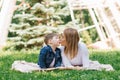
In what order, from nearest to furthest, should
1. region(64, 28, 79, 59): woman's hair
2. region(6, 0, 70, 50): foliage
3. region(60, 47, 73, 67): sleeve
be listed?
region(64, 28, 79, 59): woman's hair
region(60, 47, 73, 67): sleeve
region(6, 0, 70, 50): foliage

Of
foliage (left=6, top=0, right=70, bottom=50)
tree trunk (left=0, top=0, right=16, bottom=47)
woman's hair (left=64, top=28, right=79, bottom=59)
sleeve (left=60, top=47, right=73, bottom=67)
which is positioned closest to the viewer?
woman's hair (left=64, top=28, right=79, bottom=59)

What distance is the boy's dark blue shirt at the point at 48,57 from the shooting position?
6138 mm

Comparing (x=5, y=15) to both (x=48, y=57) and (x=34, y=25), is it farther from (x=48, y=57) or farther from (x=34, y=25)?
(x=48, y=57)

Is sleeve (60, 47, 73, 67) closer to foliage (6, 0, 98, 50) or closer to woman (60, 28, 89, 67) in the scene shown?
woman (60, 28, 89, 67)

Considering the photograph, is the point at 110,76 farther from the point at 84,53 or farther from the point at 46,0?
the point at 46,0

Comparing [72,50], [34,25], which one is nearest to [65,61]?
[72,50]

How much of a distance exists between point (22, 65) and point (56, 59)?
1.72 ft

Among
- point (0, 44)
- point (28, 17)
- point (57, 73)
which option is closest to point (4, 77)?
point (57, 73)

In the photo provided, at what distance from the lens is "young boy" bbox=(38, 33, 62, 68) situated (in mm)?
6133

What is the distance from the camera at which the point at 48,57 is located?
6207 mm

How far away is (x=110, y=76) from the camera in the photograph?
5.31m

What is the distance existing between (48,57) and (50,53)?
0.21ft

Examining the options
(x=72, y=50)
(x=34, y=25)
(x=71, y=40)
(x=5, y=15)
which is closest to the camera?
(x=71, y=40)

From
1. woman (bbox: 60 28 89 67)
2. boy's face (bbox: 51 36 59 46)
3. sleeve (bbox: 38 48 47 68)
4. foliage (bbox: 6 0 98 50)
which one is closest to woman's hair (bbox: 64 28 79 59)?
woman (bbox: 60 28 89 67)
